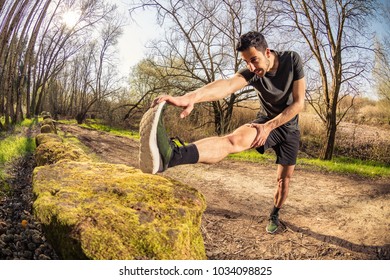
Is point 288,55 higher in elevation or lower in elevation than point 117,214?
higher

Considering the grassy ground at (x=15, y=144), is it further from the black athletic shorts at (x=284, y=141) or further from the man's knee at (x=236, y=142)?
the black athletic shorts at (x=284, y=141)

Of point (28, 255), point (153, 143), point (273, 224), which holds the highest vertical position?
point (153, 143)

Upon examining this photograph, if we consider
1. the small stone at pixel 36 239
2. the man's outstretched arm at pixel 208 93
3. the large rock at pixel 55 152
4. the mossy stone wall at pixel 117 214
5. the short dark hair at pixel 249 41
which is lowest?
the small stone at pixel 36 239

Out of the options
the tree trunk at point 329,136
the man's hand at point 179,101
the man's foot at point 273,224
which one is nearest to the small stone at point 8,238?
the man's hand at point 179,101

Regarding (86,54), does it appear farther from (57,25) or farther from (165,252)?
(165,252)

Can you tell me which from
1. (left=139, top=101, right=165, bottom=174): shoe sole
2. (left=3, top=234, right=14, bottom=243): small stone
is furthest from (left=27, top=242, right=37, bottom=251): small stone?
(left=139, top=101, right=165, bottom=174): shoe sole

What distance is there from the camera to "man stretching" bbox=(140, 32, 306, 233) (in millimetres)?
1403

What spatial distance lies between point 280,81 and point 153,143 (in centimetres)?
95

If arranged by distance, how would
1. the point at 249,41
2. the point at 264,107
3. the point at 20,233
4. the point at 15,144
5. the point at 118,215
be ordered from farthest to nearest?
1. the point at 15,144
2. the point at 264,107
3. the point at 249,41
4. the point at 20,233
5. the point at 118,215

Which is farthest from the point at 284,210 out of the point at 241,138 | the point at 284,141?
the point at 241,138

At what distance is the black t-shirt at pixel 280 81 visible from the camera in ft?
5.73

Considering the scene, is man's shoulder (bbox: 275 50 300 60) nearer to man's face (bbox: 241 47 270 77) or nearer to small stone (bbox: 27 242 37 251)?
man's face (bbox: 241 47 270 77)

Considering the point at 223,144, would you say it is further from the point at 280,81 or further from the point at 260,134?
the point at 280,81

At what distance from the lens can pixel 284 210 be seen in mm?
2273
